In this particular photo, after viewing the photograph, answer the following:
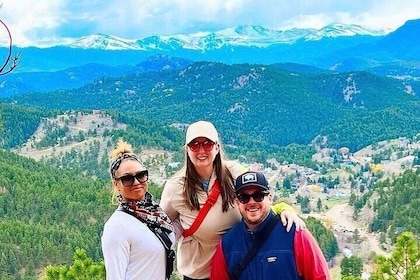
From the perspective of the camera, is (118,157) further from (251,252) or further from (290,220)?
(290,220)

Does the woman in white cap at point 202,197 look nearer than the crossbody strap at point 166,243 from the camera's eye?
No

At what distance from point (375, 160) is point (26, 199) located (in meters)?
101

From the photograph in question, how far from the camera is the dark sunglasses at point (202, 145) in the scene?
209 inches

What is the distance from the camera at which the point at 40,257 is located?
6406 centimetres

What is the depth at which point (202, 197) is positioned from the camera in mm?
5449

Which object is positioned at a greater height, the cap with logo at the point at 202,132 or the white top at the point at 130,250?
the cap with logo at the point at 202,132

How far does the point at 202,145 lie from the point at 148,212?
33.2 inches

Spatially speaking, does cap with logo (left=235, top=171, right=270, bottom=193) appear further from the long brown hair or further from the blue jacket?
the long brown hair

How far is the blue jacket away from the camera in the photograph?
4594 mm

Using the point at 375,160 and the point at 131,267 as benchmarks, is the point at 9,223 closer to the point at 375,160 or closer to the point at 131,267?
the point at 131,267

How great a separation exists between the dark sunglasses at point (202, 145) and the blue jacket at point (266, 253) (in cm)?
85

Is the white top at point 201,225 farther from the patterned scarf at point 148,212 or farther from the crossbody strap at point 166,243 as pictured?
the crossbody strap at point 166,243

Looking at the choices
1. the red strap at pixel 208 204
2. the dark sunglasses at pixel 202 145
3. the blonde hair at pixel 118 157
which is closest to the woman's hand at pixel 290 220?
the red strap at pixel 208 204

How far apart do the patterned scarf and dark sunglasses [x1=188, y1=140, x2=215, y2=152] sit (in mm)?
615
